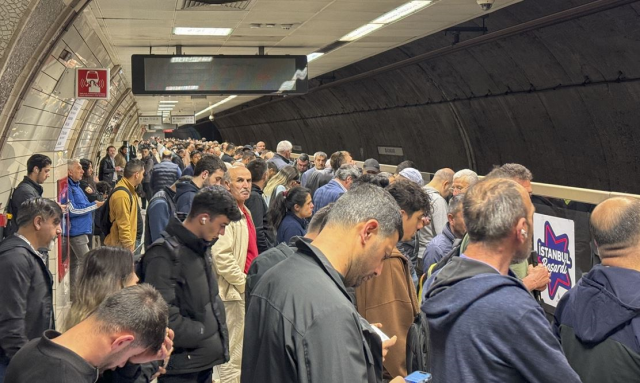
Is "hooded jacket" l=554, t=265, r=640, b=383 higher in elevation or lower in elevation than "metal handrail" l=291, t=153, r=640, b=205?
lower

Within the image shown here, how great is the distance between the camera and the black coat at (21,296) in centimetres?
423

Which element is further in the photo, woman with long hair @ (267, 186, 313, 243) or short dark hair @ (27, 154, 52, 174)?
short dark hair @ (27, 154, 52, 174)

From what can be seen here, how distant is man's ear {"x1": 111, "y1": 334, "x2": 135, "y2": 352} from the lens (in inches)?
104

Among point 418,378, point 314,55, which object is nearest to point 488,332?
point 418,378

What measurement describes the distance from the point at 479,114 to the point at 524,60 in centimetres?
276

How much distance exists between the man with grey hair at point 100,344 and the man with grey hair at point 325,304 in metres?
0.50

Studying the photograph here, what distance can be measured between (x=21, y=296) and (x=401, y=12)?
6.29 m

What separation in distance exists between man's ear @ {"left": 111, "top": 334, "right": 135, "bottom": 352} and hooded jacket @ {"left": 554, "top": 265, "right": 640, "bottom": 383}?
1.78 metres

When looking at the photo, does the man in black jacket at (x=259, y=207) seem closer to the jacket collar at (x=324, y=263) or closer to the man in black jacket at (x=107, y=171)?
the jacket collar at (x=324, y=263)

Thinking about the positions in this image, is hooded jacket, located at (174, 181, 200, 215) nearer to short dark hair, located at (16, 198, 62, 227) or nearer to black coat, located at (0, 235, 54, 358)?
short dark hair, located at (16, 198, 62, 227)

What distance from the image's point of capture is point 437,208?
6.48m

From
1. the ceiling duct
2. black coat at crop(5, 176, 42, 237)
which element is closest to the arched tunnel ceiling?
the ceiling duct

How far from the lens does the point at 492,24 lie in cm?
1166

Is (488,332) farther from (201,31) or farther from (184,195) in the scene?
(201,31)
